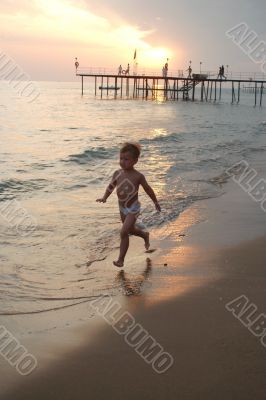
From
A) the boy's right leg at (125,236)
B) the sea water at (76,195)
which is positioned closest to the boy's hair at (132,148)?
the boy's right leg at (125,236)

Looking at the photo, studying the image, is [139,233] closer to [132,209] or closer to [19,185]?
[132,209]

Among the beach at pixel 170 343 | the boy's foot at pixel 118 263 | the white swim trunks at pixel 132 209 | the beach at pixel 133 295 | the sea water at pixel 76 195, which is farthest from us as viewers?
the white swim trunks at pixel 132 209

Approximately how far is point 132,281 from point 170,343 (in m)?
1.44

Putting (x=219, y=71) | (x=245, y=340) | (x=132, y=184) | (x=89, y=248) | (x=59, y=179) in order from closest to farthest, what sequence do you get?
(x=245, y=340) → (x=132, y=184) → (x=89, y=248) → (x=59, y=179) → (x=219, y=71)

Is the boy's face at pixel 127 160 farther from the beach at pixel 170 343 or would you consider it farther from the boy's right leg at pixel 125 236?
the beach at pixel 170 343

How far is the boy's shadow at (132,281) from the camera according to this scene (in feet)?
14.7

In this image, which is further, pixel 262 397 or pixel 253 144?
pixel 253 144

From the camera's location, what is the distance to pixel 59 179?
11.7 meters

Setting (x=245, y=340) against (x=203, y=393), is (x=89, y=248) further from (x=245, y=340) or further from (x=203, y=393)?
(x=203, y=393)

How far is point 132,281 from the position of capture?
187 inches

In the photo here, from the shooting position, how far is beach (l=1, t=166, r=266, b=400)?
283cm

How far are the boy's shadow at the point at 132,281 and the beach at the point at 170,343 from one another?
3cm

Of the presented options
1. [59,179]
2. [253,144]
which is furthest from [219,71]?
[59,179]

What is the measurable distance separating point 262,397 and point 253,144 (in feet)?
58.8
